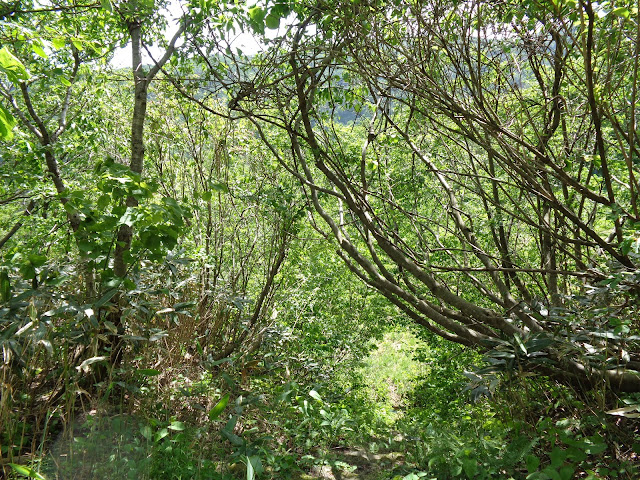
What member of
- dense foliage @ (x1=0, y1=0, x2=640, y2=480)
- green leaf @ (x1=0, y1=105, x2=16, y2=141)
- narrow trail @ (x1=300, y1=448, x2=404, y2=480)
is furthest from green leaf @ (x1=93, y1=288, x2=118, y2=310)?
narrow trail @ (x1=300, y1=448, x2=404, y2=480)

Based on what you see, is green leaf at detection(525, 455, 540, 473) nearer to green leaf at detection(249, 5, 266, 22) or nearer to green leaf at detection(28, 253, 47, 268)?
green leaf at detection(249, 5, 266, 22)

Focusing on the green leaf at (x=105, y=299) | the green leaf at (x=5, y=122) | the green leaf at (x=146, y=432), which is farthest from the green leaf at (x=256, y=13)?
the green leaf at (x=146, y=432)

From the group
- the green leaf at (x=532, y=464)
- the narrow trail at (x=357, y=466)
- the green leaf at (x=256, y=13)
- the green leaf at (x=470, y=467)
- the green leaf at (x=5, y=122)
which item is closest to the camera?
the green leaf at (x=5, y=122)

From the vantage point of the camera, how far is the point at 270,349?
4551 millimetres

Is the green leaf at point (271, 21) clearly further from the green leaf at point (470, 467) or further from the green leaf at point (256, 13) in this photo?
the green leaf at point (470, 467)

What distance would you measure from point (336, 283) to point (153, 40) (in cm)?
394

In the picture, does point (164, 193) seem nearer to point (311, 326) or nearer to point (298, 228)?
point (298, 228)

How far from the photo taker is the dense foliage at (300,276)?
2.36 metres

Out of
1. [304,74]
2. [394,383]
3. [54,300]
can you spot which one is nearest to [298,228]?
[304,74]

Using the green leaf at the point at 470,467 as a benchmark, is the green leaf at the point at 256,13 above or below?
above

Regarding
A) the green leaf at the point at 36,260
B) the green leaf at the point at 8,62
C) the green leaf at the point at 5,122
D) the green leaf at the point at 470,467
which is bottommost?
the green leaf at the point at 470,467

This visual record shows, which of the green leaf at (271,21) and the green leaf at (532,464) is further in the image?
the green leaf at (532,464)

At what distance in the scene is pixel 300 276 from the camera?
17.6 ft

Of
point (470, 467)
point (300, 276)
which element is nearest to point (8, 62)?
point (470, 467)
